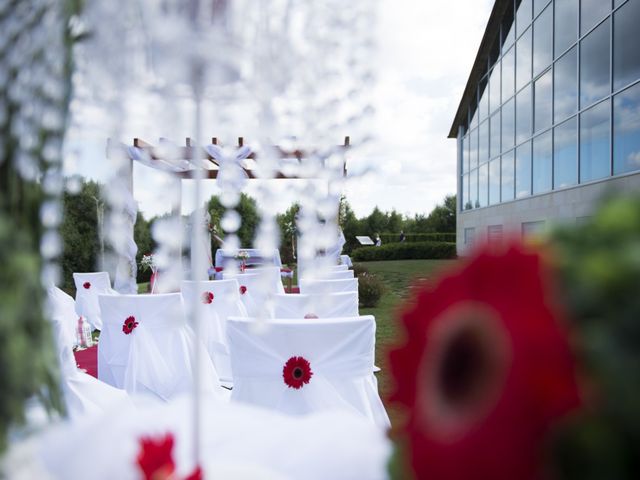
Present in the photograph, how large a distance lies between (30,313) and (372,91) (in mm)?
600

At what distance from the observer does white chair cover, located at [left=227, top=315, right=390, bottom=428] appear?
106 inches

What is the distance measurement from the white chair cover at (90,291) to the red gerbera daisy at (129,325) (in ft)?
11.8

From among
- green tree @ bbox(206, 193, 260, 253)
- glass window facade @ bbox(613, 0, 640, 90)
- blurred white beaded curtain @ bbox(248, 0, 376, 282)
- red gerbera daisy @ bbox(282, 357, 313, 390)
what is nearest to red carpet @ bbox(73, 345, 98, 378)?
red gerbera daisy @ bbox(282, 357, 313, 390)

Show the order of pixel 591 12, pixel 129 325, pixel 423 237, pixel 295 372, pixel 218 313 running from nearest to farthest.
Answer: pixel 295 372 < pixel 129 325 < pixel 218 313 < pixel 591 12 < pixel 423 237

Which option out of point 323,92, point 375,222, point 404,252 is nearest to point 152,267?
point 323,92

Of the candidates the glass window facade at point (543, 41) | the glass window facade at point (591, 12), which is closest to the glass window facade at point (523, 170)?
the glass window facade at point (543, 41)

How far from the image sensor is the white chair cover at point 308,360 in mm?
2705

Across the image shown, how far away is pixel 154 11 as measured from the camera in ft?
1.79

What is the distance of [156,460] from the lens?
47 cm

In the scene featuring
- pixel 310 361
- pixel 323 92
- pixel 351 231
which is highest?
pixel 351 231

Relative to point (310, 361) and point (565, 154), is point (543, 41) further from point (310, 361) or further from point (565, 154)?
point (310, 361)

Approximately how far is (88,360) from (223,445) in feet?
18.3

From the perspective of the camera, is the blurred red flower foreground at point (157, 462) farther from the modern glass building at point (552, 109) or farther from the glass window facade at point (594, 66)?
the glass window facade at point (594, 66)

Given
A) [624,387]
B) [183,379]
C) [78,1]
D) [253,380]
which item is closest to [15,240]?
[78,1]
